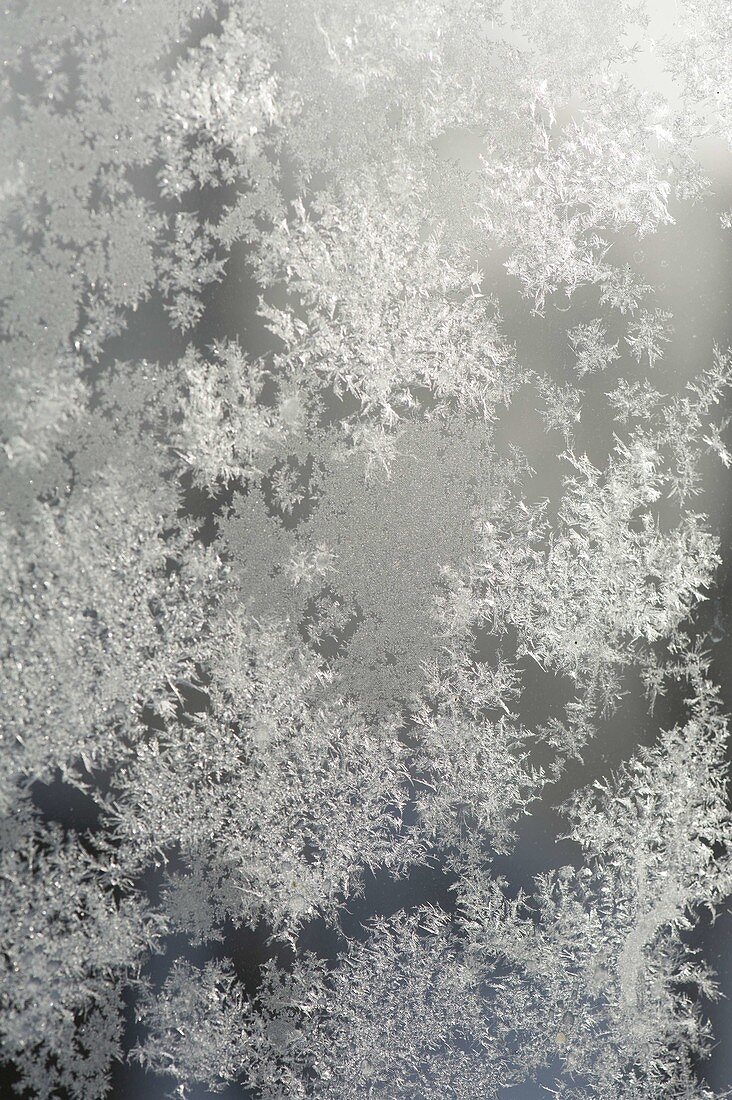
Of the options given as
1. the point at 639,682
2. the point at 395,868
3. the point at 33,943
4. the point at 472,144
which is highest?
the point at 472,144

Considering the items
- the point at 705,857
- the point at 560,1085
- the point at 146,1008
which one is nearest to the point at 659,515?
the point at 705,857

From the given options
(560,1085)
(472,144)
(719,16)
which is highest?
(719,16)

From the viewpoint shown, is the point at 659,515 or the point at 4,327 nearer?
the point at 4,327

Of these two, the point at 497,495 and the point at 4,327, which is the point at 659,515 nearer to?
the point at 497,495

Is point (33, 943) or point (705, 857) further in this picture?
point (705, 857)

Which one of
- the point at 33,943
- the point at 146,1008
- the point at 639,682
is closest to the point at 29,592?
the point at 33,943

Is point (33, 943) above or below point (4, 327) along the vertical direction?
below

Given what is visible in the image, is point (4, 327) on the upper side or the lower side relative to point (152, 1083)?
upper

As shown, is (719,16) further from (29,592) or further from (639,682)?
(29,592)
